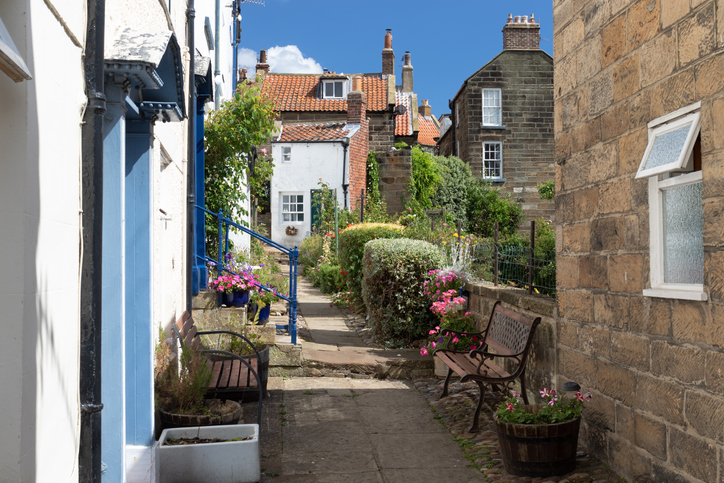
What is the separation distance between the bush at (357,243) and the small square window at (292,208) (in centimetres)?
1038

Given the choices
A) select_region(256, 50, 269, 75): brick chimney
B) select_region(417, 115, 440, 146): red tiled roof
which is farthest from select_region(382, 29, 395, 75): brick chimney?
select_region(417, 115, 440, 146): red tiled roof

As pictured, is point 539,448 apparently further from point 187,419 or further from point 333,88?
point 333,88

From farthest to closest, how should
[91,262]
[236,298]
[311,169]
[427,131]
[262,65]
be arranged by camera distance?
[427,131]
[262,65]
[311,169]
[236,298]
[91,262]

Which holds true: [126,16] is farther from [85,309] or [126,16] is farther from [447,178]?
[447,178]

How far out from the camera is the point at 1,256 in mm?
1837

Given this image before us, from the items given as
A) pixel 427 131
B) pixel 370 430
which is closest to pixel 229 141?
pixel 370 430

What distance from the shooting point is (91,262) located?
2518 mm

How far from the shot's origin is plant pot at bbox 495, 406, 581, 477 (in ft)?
14.0

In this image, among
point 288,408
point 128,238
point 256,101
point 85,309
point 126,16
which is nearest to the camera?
point 85,309

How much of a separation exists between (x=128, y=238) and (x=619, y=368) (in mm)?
3379

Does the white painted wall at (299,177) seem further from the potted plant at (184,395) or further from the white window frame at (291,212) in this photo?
the potted plant at (184,395)

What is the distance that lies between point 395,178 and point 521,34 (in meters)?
8.10

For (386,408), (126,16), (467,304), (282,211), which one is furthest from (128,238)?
(282,211)

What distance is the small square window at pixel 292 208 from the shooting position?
22500 mm
